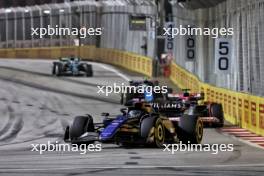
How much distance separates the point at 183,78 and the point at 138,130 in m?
23.8

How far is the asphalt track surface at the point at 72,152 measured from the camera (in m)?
13.7

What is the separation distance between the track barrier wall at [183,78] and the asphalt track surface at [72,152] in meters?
1.13

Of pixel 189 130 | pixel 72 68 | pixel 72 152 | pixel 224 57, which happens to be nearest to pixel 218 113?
pixel 224 57

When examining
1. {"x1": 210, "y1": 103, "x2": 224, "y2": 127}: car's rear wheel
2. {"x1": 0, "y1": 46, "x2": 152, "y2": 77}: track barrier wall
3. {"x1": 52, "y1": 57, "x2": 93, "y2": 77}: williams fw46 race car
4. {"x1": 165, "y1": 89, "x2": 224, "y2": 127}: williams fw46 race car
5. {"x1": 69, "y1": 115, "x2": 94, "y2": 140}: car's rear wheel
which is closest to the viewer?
{"x1": 69, "y1": 115, "x2": 94, "y2": 140}: car's rear wheel

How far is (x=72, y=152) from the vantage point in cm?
1705

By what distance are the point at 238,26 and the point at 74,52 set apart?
4410cm

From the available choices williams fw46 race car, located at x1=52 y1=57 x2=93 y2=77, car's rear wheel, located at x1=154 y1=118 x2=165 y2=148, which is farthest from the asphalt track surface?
williams fw46 race car, located at x1=52 y1=57 x2=93 y2=77

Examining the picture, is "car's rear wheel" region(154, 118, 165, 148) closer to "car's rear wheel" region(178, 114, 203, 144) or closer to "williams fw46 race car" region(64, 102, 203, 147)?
"williams fw46 race car" region(64, 102, 203, 147)

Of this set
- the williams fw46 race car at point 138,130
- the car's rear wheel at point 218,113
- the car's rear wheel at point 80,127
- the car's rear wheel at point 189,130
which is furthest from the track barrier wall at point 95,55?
the car's rear wheel at point 80,127

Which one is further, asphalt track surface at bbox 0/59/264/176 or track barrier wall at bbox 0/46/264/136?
track barrier wall at bbox 0/46/264/136

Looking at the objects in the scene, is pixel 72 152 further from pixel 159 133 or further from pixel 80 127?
pixel 159 133

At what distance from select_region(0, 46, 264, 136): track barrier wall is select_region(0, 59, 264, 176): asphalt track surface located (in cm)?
113

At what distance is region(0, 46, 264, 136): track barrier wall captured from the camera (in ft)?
74.5

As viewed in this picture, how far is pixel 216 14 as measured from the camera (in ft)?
107
